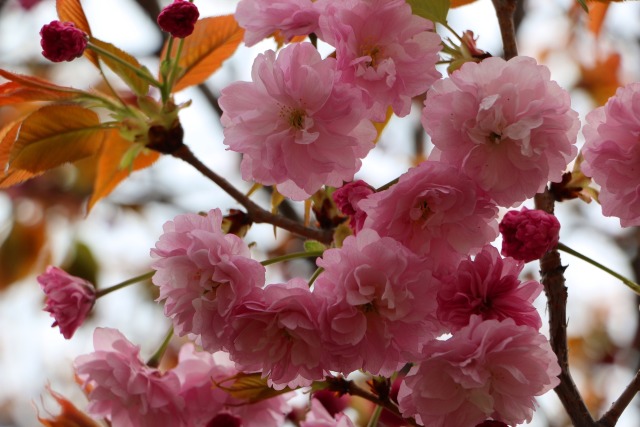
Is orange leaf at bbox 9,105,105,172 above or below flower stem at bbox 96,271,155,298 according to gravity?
above

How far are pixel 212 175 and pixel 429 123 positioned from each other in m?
0.38

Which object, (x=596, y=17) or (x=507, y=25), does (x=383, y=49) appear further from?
(x=596, y=17)

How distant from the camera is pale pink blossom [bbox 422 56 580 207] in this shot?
2.89 ft

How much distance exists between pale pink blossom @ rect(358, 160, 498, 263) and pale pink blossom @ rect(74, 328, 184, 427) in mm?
413

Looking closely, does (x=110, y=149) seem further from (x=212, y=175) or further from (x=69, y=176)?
(x=69, y=176)

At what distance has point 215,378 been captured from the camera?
1.20 metres

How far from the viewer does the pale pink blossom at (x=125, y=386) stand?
1135 millimetres

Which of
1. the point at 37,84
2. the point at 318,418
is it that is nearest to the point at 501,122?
the point at 318,418

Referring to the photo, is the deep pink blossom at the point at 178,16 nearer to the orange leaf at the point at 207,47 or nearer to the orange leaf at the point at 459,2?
the orange leaf at the point at 207,47

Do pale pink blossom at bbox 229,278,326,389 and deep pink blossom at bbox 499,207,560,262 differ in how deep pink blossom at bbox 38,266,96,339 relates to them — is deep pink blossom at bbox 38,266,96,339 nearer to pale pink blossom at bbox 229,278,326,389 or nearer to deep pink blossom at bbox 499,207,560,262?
pale pink blossom at bbox 229,278,326,389

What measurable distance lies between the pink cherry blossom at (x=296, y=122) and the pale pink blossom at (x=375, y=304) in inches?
3.8

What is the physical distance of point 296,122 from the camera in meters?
0.93

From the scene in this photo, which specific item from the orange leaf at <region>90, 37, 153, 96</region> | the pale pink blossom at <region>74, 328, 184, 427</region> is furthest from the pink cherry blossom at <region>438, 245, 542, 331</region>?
the orange leaf at <region>90, 37, 153, 96</region>

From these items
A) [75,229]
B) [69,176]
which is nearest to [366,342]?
[75,229]
